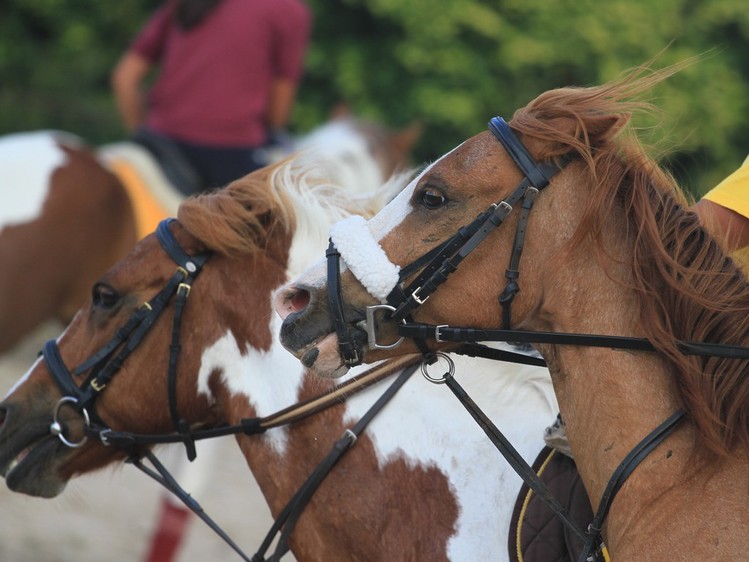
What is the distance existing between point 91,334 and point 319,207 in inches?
33.2

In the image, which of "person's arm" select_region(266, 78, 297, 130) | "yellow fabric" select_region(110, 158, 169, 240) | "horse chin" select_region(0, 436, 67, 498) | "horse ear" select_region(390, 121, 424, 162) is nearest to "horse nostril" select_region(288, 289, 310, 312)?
"horse chin" select_region(0, 436, 67, 498)

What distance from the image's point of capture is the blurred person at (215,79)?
232 inches

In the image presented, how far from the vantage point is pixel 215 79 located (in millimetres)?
5965

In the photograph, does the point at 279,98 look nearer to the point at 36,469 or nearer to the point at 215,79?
the point at 215,79

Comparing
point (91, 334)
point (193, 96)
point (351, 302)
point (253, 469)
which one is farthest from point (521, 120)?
point (193, 96)

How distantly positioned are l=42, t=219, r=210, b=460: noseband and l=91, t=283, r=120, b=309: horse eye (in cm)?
10

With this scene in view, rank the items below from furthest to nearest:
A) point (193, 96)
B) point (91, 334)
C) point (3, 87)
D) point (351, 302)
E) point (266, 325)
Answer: point (3, 87)
point (193, 96)
point (91, 334)
point (266, 325)
point (351, 302)

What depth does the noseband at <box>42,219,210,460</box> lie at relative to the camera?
3.10 meters

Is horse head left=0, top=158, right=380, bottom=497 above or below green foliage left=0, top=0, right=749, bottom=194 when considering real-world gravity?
above

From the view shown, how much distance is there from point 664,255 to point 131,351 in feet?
5.50

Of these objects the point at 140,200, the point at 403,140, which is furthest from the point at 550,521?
the point at 403,140

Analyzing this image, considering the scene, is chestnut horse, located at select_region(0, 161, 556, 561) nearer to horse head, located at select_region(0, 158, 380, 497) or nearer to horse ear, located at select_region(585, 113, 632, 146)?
horse head, located at select_region(0, 158, 380, 497)

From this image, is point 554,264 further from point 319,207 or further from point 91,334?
point 91,334

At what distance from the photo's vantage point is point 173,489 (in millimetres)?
3369
